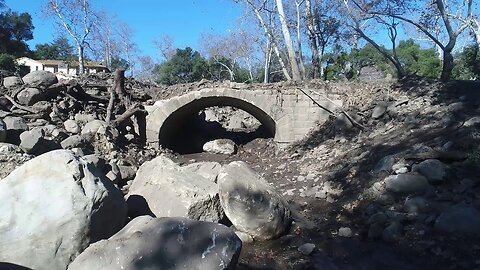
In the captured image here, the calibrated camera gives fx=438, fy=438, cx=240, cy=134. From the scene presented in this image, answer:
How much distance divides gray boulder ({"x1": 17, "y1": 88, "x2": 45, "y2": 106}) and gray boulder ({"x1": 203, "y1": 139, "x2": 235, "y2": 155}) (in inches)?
202

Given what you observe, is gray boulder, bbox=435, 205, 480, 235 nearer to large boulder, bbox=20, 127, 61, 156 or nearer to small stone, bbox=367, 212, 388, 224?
small stone, bbox=367, 212, 388, 224

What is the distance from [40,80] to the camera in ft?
36.3

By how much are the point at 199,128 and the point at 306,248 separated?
10.9m

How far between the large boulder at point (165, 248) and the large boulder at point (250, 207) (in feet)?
6.29

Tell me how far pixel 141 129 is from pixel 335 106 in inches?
Answer: 217

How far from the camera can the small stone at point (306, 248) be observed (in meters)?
5.79

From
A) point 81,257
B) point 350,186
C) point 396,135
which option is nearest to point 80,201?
point 81,257

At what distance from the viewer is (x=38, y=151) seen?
789 centimetres

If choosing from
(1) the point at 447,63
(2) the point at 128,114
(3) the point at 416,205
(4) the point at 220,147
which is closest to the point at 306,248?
(3) the point at 416,205

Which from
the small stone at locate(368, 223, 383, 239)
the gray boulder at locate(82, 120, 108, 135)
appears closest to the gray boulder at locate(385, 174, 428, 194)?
the small stone at locate(368, 223, 383, 239)

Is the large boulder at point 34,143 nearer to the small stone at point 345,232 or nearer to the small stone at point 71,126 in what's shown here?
the small stone at point 71,126

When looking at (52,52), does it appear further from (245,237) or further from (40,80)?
(245,237)

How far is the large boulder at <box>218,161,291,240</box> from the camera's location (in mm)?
6051

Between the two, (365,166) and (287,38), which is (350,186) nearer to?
(365,166)
